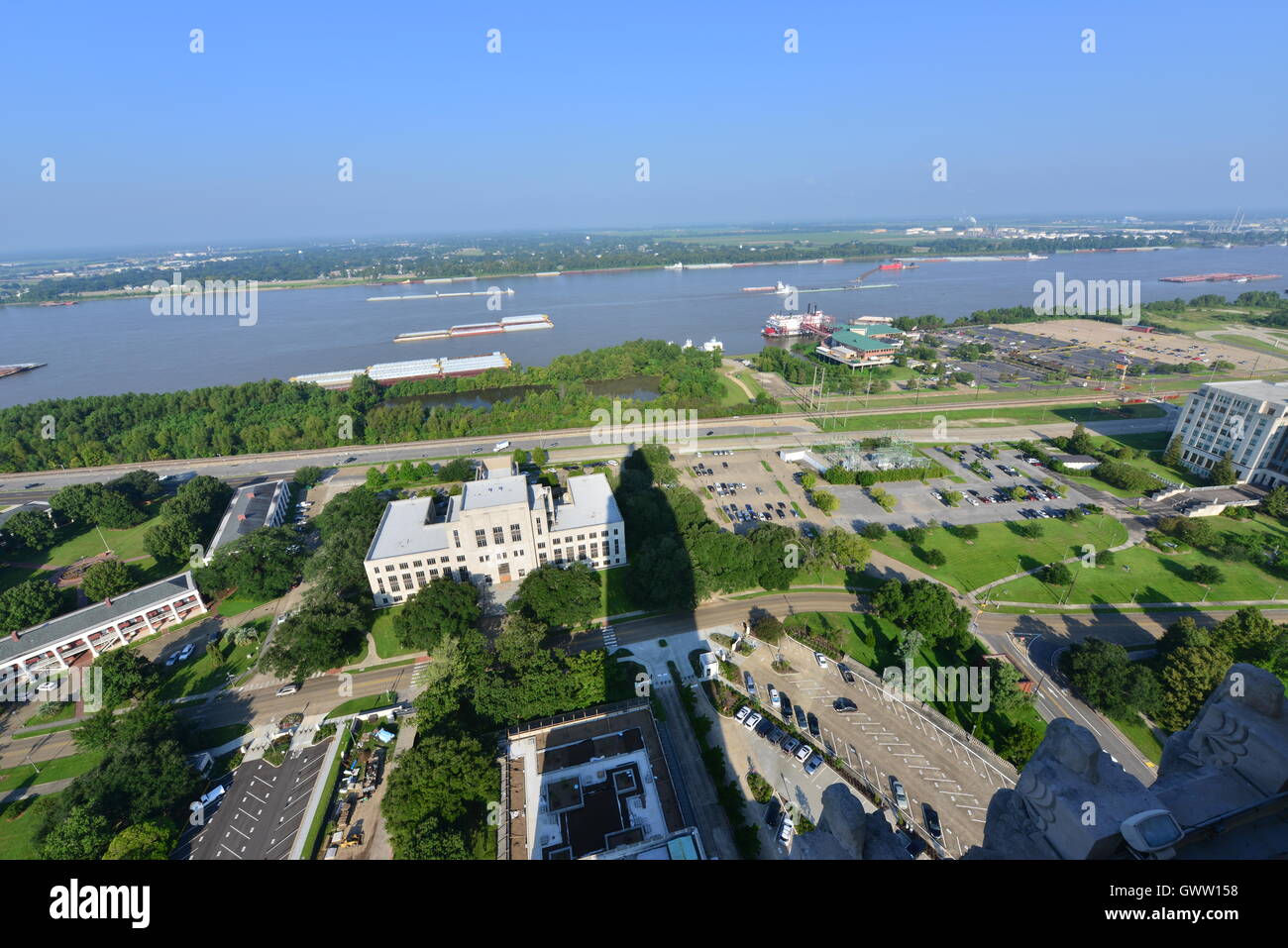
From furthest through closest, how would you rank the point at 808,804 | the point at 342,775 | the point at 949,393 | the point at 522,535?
the point at 949,393 < the point at 522,535 < the point at 342,775 < the point at 808,804

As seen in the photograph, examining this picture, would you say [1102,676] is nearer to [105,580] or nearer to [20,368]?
[105,580]

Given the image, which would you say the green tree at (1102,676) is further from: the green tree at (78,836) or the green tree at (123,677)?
the green tree at (123,677)

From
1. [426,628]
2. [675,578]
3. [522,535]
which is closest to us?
[426,628]

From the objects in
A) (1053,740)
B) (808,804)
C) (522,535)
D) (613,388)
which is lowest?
(808,804)

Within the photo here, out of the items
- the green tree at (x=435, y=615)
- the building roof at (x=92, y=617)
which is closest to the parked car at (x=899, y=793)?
the green tree at (x=435, y=615)

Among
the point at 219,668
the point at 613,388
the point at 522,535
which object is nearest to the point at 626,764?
the point at 522,535

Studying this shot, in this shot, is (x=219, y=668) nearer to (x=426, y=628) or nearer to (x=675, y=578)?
(x=426, y=628)

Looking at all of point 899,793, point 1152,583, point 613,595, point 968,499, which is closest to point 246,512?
point 613,595
